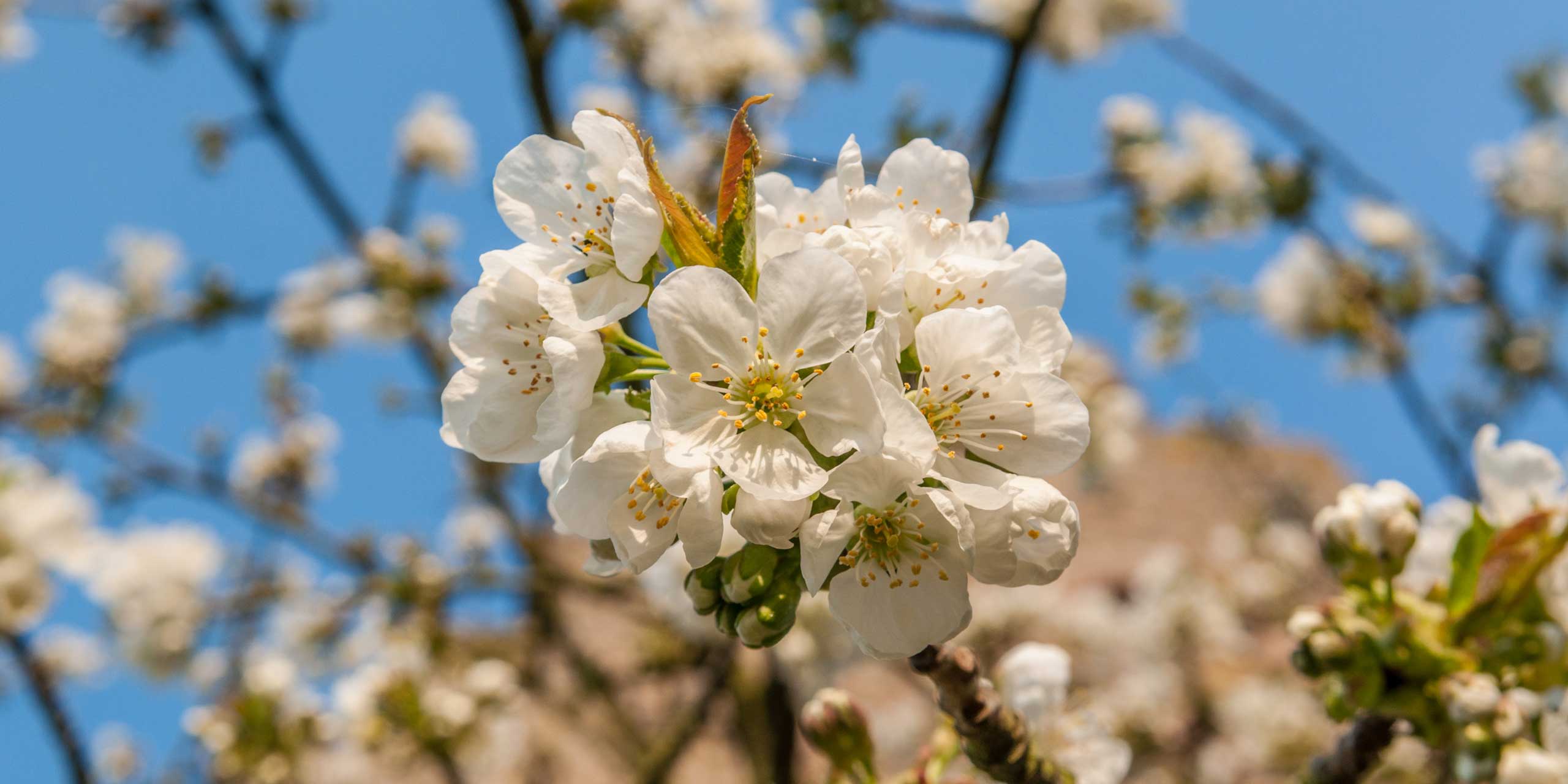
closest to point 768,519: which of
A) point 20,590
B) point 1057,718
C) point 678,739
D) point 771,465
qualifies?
point 771,465

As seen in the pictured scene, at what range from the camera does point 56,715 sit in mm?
2410

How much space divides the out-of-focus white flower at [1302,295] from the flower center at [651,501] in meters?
4.27

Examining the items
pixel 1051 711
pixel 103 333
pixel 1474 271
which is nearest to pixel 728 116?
pixel 1051 711

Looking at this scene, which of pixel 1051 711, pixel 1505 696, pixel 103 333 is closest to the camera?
pixel 1505 696

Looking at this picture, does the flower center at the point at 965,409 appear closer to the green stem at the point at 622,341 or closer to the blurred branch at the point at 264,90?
the green stem at the point at 622,341

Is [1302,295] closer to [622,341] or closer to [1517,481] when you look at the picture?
[1517,481]

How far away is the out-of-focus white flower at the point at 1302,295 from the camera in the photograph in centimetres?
434

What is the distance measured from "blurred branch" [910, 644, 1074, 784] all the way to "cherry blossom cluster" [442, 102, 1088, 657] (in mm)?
79

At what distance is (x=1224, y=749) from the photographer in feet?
16.9

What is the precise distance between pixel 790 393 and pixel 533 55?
6.32ft

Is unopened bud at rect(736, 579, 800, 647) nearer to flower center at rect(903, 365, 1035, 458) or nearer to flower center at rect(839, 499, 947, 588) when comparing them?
flower center at rect(839, 499, 947, 588)

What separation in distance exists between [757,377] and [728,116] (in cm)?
34

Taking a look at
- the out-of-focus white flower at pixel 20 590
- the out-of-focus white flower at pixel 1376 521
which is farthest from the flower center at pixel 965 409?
the out-of-focus white flower at pixel 20 590

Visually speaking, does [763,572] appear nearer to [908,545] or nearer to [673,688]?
[908,545]
